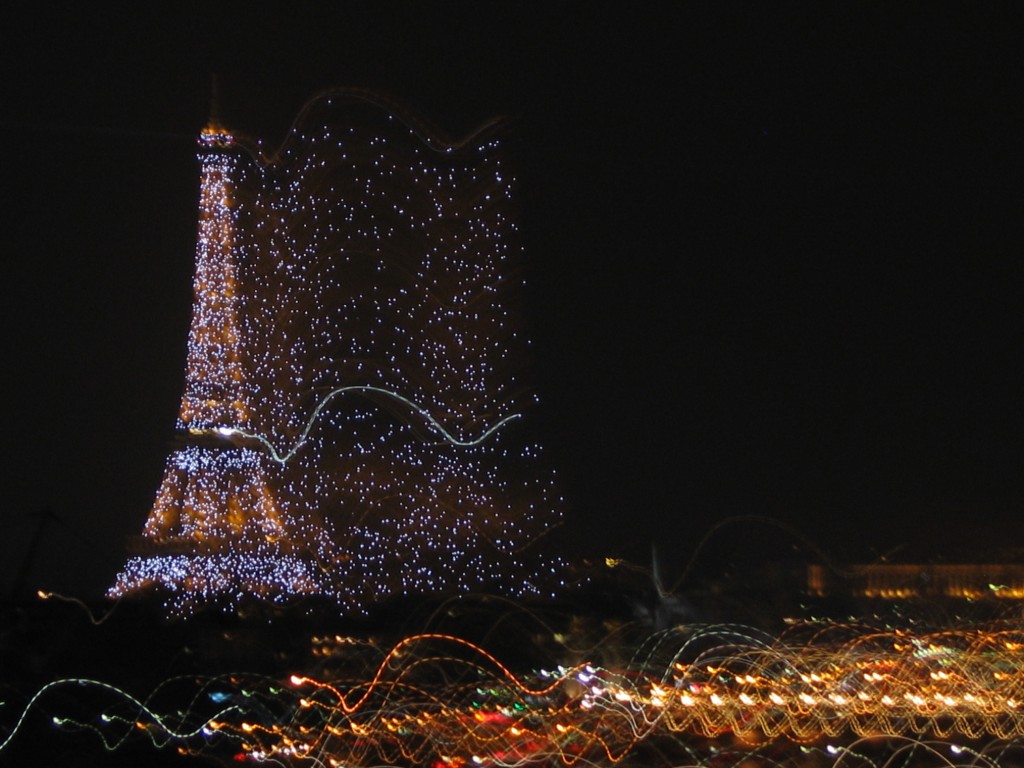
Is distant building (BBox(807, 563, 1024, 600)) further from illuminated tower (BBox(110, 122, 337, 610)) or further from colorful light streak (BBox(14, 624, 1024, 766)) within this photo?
illuminated tower (BBox(110, 122, 337, 610))

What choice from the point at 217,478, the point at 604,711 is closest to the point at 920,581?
the point at 604,711

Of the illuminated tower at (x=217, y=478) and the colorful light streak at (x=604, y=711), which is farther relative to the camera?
the illuminated tower at (x=217, y=478)

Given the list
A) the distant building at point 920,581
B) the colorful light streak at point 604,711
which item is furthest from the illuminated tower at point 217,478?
the colorful light streak at point 604,711

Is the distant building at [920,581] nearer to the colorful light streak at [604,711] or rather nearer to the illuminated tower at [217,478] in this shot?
the colorful light streak at [604,711]

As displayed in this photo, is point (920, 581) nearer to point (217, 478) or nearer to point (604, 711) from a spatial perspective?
point (604, 711)

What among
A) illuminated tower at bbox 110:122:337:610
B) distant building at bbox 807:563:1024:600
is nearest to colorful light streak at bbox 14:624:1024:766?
distant building at bbox 807:563:1024:600
